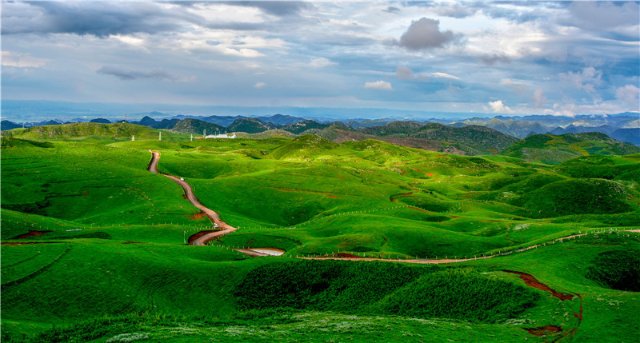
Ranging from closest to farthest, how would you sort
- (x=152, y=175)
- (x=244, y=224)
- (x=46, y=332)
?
(x=46, y=332) → (x=244, y=224) → (x=152, y=175)

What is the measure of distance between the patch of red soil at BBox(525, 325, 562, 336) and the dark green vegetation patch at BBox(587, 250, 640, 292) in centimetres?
2479

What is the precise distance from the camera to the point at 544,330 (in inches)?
1775

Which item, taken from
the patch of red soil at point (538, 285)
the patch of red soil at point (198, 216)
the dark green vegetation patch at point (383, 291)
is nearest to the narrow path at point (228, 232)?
the patch of red soil at point (198, 216)

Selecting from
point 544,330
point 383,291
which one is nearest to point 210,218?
point 383,291

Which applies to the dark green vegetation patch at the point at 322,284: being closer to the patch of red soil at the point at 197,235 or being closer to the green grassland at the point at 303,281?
the green grassland at the point at 303,281

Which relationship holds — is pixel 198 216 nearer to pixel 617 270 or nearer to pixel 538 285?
pixel 538 285

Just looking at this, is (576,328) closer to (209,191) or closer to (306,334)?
(306,334)

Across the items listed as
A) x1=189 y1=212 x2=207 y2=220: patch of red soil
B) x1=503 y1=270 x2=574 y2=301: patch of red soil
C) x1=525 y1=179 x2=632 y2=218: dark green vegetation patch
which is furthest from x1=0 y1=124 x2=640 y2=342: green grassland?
x1=525 y1=179 x2=632 y2=218: dark green vegetation patch

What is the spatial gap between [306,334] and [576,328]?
1020 inches

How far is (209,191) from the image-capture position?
158 m

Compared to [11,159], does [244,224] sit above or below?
below

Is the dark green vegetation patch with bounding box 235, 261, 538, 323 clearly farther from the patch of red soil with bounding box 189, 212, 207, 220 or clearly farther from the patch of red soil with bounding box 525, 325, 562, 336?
the patch of red soil with bounding box 189, 212, 207, 220

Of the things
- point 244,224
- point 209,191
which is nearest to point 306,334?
point 244,224

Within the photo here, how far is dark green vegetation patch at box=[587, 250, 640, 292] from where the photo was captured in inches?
2571
